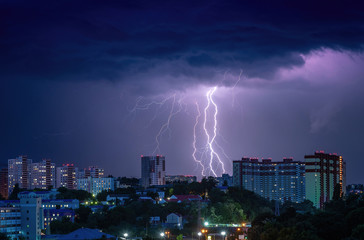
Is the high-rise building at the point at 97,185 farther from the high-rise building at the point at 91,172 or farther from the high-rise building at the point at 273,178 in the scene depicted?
the high-rise building at the point at 273,178

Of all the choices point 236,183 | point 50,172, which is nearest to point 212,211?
point 236,183

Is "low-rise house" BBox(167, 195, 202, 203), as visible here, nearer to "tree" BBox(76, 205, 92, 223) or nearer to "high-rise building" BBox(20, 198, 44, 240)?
"tree" BBox(76, 205, 92, 223)

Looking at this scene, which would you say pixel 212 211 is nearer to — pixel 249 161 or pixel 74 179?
pixel 249 161

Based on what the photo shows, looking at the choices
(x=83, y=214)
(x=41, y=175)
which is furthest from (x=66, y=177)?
(x=83, y=214)

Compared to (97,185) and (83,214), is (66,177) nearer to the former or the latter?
(97,185)

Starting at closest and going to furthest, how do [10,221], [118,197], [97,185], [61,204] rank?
1. [10,221]
2. [61,204]
3. [118,197]
4. [97,185]

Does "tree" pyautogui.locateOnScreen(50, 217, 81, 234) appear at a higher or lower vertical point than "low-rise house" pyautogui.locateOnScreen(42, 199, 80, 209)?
lower

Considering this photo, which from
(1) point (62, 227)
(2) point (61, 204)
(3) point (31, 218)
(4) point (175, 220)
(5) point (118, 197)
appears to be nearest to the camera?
(1) point (62, 227)

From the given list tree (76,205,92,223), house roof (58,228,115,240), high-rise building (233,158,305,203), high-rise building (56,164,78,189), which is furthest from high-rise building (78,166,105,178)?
house roof (58,228,115,240)
